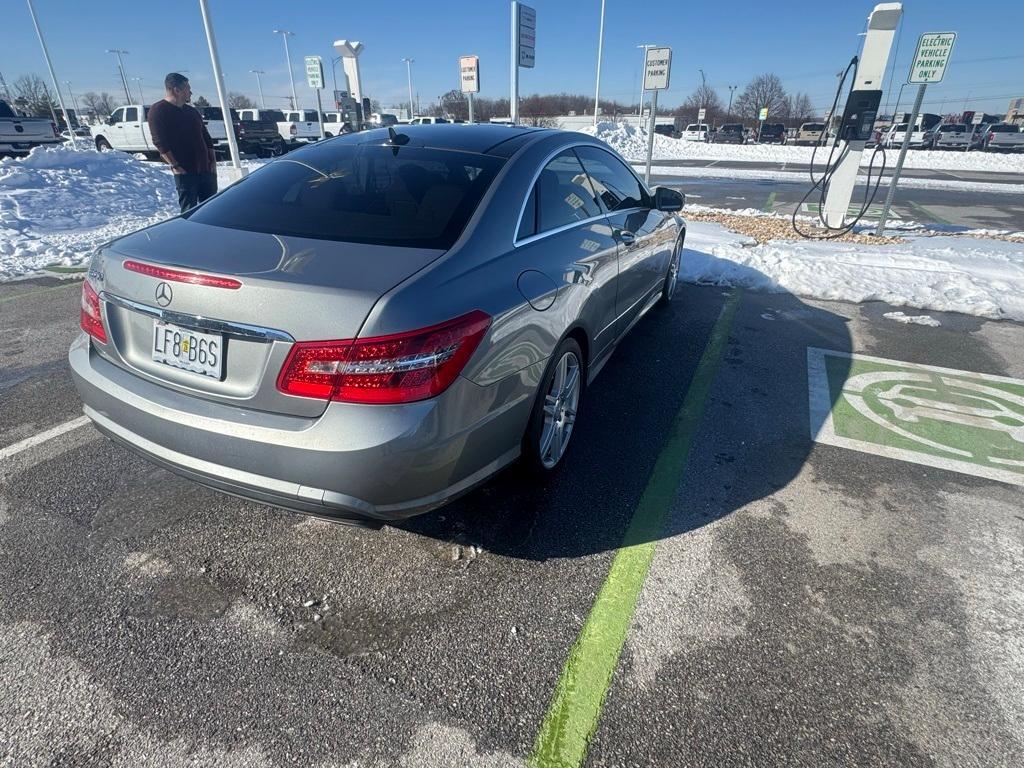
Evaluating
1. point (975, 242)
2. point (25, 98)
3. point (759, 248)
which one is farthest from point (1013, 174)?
point (25, 98)

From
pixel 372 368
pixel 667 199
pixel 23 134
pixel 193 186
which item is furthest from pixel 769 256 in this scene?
pixel 23 134

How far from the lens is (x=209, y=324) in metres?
1.89

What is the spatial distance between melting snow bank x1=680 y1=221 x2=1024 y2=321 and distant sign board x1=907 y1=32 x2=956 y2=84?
255cm

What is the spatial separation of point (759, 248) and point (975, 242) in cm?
389

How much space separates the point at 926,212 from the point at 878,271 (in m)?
8.31

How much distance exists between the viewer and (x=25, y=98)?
186ft

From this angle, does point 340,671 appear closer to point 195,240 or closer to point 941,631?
Result: point 195,240

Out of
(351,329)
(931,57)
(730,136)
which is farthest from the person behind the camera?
(730,136)

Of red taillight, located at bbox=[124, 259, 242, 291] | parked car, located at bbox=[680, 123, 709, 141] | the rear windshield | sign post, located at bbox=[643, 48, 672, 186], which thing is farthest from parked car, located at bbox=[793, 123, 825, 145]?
red taillight, located at bbox=[124, 259, 242, 291]

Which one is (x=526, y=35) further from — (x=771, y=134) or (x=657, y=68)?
(x=771, y=134)

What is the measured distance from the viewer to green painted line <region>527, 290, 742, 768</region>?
168cm

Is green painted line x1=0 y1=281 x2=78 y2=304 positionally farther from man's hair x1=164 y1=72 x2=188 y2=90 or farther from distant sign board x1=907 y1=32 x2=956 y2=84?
distant sign board x1=907 y1=32 x2=956 y2=84

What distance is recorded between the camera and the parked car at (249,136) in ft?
77.3

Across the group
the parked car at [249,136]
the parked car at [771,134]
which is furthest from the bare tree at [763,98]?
the parked car at [249,136]
